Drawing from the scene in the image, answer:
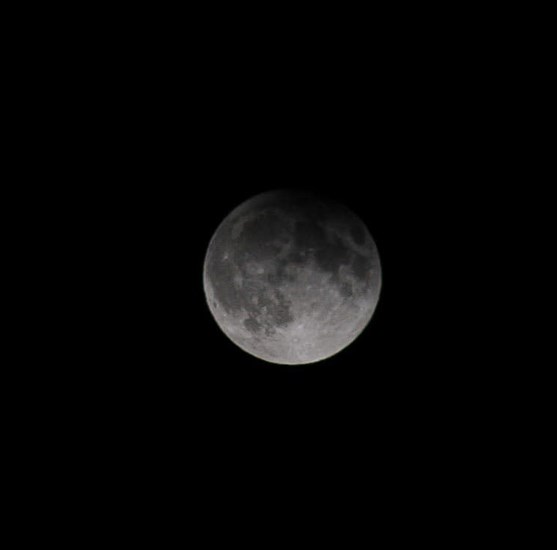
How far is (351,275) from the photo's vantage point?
406 cm

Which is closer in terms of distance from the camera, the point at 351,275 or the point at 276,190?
the point at 351,275

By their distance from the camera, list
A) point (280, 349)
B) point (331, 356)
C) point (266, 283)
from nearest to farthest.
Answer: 1. point (266, 283)
2. point (280, 349)
3. point (331, 356)

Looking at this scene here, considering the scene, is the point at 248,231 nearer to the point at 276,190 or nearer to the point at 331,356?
the point at 276,190

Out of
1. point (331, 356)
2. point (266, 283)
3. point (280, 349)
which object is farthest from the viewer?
point (331, 356)

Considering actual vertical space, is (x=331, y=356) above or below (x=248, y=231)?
below

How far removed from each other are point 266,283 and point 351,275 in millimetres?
677

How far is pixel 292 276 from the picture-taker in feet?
Answer: 12.7

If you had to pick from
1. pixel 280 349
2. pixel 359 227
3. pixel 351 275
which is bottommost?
pixel 280 349

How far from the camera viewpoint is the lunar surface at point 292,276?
3896 mm

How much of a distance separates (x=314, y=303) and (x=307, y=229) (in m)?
0.56

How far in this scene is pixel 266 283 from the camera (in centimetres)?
391

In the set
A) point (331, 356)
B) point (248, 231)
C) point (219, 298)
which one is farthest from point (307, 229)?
point (331, 356)

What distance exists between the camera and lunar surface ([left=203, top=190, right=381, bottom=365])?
390 cm

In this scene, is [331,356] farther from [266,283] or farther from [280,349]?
[266,283]
